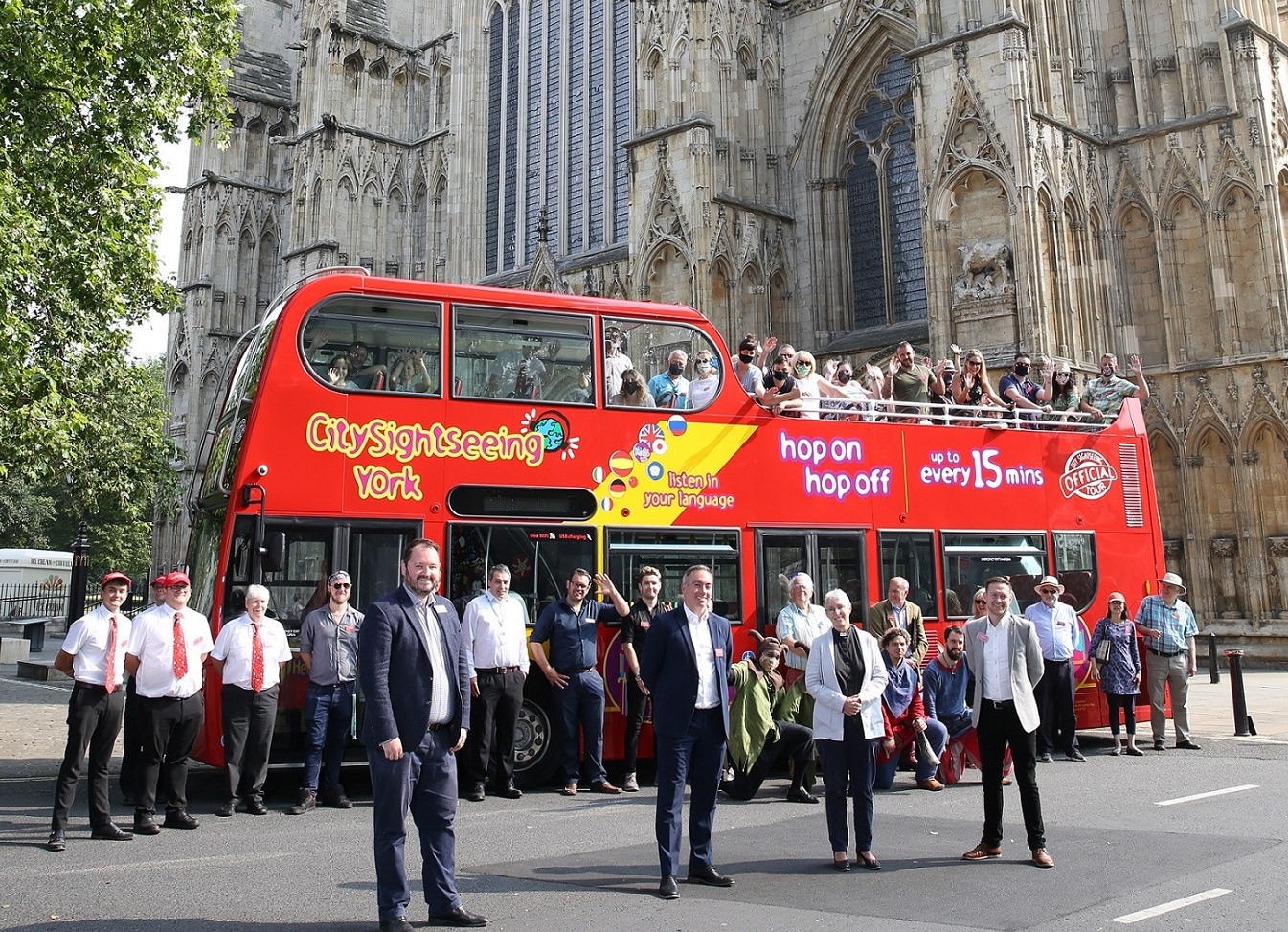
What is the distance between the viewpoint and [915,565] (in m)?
10.8

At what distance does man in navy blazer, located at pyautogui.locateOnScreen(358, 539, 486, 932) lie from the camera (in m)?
4.82

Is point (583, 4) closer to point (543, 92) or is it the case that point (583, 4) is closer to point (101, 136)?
point (543, 92)

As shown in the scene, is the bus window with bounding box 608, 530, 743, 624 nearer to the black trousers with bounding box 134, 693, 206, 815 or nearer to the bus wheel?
the bus wheel

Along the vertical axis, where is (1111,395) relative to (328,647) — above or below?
above

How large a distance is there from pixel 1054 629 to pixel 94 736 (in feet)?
26.6

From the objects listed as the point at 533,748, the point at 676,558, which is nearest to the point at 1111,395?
the point at 676,558

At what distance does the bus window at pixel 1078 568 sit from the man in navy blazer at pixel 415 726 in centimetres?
829

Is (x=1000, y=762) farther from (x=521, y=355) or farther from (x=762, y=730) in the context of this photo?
(x=521, y=355)

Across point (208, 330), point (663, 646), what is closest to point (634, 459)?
point (663, 646)

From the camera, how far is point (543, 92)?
30375mm

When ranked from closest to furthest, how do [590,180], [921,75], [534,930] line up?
[534,930]
[921,75]
[590,180]

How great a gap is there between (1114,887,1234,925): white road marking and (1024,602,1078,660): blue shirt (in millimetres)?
5286

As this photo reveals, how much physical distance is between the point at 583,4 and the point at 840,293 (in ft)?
37.6

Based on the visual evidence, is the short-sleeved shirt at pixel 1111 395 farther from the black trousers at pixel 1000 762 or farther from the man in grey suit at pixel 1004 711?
the black trousers at pixel 1000 762
